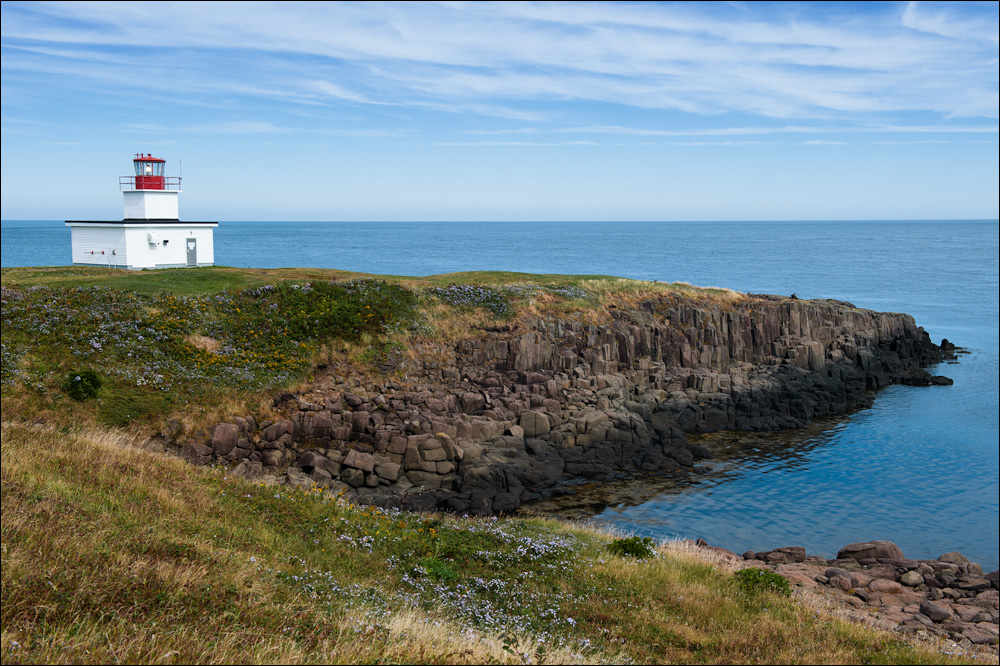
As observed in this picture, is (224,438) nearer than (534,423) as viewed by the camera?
Yes

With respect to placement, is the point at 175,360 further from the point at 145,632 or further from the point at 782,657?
the point at 782,657

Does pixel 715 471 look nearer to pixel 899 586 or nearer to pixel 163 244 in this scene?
pixel 899 586

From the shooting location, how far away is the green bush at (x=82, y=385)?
84.0 feet

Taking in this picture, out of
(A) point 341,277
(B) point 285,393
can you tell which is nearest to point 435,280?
(A) point 341,277

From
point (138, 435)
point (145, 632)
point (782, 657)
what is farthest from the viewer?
point (138, 435)

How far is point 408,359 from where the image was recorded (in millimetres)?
33406

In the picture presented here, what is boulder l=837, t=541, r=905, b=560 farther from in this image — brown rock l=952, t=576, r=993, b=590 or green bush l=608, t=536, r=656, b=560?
green bush l=608, t=536, r=656, b=560

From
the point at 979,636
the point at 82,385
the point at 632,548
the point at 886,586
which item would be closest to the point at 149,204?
the point at 82,385

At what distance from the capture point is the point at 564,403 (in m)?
32.7

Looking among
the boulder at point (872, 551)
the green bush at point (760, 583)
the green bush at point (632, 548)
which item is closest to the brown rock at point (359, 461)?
the green bush at point (632, 548)

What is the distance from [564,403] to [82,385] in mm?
19549

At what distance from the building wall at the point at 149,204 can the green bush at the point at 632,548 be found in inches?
1651

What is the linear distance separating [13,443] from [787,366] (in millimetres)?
39579

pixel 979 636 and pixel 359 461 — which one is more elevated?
pixel 359 461
